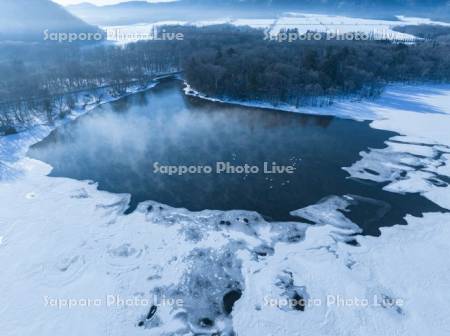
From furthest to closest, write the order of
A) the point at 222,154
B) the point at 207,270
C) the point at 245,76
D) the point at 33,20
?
the point at 33,20 < the point at 245,76 < the point at 222,154 < the point at 207,270

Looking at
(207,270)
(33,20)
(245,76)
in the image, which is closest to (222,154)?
(207,270)

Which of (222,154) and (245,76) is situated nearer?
(222,154)

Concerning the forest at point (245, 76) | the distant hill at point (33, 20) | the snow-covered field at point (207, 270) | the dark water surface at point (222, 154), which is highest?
the distant hill at point (33, 20)

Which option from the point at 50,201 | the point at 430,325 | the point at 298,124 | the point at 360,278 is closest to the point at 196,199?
the point at 50,201

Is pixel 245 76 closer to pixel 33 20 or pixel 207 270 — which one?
pixel 207 270

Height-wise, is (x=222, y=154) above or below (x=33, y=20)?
below

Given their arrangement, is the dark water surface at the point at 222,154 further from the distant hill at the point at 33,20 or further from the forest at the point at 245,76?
the distant hill at the point at 33,20

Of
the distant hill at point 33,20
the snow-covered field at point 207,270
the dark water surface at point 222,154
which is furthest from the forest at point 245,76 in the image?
the distant hill at point 33,20
